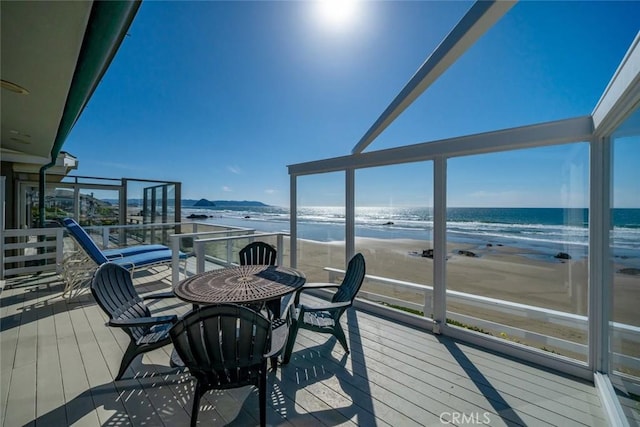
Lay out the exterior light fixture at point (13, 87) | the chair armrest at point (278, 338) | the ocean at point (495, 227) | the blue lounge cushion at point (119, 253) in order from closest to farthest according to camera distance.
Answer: the chair armrest at point (278, 338) < the ocean at point (495, 227) < the exterior light fixture at point (13, 87) < the blue lounge cushion at point (119, 253)

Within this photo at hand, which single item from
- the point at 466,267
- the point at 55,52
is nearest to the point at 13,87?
the point at 55,52

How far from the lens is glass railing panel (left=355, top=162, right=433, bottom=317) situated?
11.1ft

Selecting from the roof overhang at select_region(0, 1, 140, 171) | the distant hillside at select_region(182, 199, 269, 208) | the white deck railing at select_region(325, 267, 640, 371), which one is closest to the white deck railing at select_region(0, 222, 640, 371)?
the white deck railing at select_region(325, 267, 640, 371)

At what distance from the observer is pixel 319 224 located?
16.1 feet

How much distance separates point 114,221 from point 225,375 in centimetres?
843

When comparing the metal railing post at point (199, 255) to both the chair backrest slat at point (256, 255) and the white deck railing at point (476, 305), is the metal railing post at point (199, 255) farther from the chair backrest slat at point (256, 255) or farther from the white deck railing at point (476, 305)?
the chair backrest slat at point (256, 255)

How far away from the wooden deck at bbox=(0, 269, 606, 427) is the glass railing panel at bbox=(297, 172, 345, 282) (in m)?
1.91

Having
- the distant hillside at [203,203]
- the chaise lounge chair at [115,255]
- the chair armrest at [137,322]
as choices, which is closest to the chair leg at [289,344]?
the chair armrest at [137,322]

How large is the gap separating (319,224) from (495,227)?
143 inches

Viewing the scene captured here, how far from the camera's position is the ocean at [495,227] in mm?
1855

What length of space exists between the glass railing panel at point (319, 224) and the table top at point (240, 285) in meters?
1.69

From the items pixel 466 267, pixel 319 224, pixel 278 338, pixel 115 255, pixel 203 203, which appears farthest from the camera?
pixel 203 203

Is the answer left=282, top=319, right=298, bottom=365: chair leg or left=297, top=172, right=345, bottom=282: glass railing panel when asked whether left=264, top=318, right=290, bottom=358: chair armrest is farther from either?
left=297, top=172, right=345, bottom=282: glass railing panel

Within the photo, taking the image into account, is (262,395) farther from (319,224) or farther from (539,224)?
(539,224)
